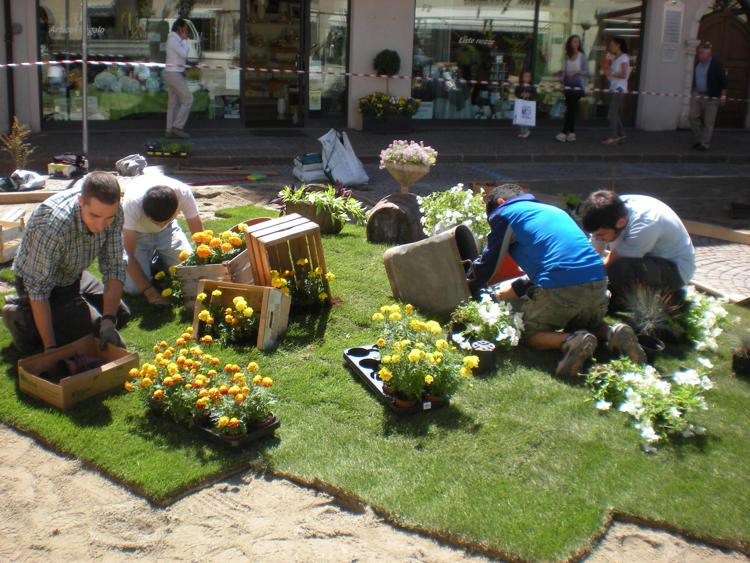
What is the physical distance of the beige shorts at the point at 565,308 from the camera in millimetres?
5914

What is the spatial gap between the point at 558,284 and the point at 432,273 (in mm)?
945

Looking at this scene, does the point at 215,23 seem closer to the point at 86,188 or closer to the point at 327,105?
the point at 327,105

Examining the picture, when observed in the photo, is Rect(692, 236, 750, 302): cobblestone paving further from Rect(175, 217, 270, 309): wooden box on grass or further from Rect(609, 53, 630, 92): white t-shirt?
Rect(609, 53, 630, 92): white t-shirt

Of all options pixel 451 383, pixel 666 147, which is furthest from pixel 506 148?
pixel 451 383

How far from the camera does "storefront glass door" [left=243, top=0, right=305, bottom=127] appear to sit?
15758 millimetres

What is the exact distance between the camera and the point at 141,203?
21.2ft

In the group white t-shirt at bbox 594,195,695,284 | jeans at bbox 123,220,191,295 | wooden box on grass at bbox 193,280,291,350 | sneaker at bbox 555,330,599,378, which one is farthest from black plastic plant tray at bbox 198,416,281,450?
white t-shirt at bbox 594,195,695,284

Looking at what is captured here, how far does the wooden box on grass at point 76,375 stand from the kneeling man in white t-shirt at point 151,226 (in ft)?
3.50

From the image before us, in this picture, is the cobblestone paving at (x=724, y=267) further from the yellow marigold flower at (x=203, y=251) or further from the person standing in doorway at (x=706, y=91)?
the person standing in doorway at (x=706, y=91)

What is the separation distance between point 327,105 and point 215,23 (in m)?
2.49

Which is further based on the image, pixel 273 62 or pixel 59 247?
pixel 273 62

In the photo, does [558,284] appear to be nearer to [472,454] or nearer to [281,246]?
[472,454]

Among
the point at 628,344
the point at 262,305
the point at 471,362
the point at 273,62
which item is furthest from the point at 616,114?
the point at 471,362

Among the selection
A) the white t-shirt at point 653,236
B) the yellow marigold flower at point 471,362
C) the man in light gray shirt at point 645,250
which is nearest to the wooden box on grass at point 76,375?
the yellow marigold flower at point 471,362
